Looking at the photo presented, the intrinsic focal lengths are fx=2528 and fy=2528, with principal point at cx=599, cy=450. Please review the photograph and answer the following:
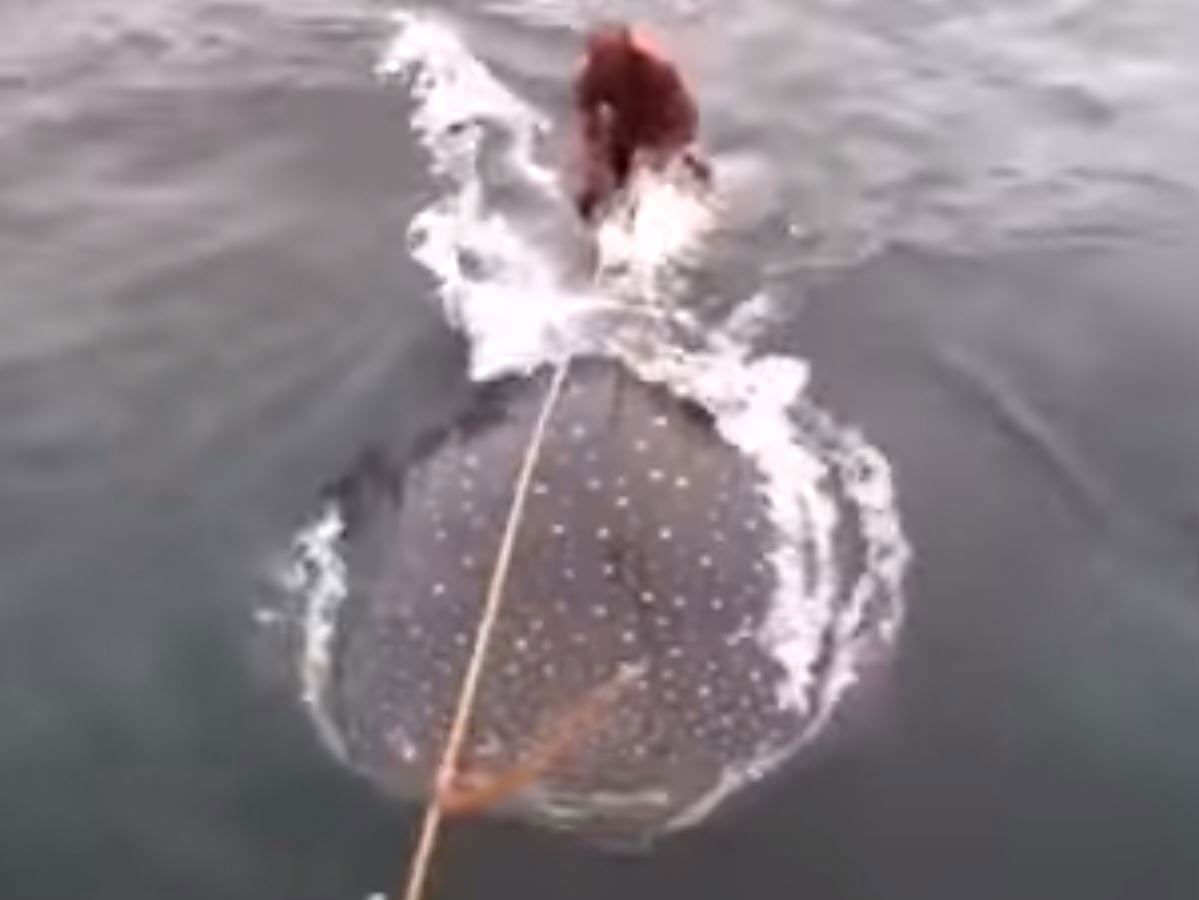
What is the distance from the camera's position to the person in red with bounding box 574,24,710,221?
8344 mm

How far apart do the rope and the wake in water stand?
35 millimetres

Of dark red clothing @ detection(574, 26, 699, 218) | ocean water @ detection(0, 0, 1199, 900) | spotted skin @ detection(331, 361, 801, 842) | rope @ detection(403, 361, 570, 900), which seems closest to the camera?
rope @ detection(403, 361, 570, 900)

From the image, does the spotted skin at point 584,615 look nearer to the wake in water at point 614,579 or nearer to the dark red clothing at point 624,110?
the wake in water at point 614,579

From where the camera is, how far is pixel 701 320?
8422 mm

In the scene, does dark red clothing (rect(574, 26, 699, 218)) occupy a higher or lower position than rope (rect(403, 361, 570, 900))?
higher

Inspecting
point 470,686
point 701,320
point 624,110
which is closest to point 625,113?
point 624,110

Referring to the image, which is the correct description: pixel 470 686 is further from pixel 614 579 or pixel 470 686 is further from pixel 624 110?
pixel 624 110

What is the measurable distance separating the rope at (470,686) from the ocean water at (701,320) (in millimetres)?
89

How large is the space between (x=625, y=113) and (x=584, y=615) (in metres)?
2.55

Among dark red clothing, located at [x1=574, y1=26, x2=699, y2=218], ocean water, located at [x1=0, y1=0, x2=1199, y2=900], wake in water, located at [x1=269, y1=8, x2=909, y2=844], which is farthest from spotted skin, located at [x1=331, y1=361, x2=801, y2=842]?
dark red clothing, located at [x1=574, y1=26, x2=699, y2=218]

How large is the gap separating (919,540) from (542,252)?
6.87 feet

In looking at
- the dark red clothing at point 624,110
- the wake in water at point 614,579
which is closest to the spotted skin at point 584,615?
the wake in water at point 614,579

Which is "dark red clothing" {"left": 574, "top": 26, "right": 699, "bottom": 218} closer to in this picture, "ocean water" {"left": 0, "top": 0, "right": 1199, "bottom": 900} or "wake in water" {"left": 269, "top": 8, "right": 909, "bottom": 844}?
"ocean water" {"left": 0, "top": 0, "right": 1199, "bottom": 900}

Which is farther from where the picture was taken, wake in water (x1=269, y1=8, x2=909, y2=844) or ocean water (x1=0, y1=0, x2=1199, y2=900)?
ocean water (x1=0, y1=0, x2=1199, y2=900)
